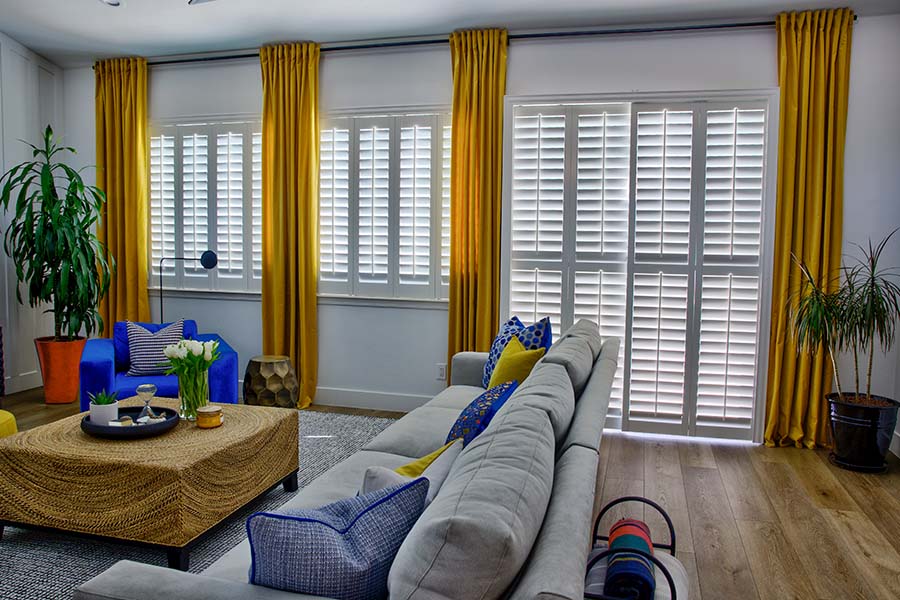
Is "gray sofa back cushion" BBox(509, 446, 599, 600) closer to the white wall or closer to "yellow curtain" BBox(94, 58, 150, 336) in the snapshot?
the white wall

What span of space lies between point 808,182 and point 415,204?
2.64 m

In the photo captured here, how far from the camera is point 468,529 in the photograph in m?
1.11

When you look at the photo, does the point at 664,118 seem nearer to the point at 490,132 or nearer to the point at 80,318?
the point at 490,132

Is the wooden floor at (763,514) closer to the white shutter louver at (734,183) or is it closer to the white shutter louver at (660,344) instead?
the white shutter louver at (660,344)

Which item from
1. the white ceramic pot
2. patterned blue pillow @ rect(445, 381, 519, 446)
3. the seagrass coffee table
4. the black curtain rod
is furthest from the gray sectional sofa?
the black curtain rod


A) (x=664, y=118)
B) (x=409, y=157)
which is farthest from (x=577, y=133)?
(x=409, y=157)

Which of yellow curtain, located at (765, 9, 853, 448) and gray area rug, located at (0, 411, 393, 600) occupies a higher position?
yellow curtain, located at (765, 9, 853, 448)

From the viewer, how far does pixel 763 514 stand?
3334 mm

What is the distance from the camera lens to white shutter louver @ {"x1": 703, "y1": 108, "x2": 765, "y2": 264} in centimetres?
436

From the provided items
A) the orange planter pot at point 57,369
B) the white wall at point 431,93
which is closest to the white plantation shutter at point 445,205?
the white wall at point 431,93

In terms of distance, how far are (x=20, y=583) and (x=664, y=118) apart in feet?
13.9

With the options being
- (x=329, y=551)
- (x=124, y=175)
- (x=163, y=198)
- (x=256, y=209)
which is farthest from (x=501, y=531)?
(x=124, y=175)

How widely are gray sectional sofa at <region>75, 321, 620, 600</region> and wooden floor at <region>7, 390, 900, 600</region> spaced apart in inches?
52.7

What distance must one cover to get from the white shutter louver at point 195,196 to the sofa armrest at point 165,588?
4.53m
